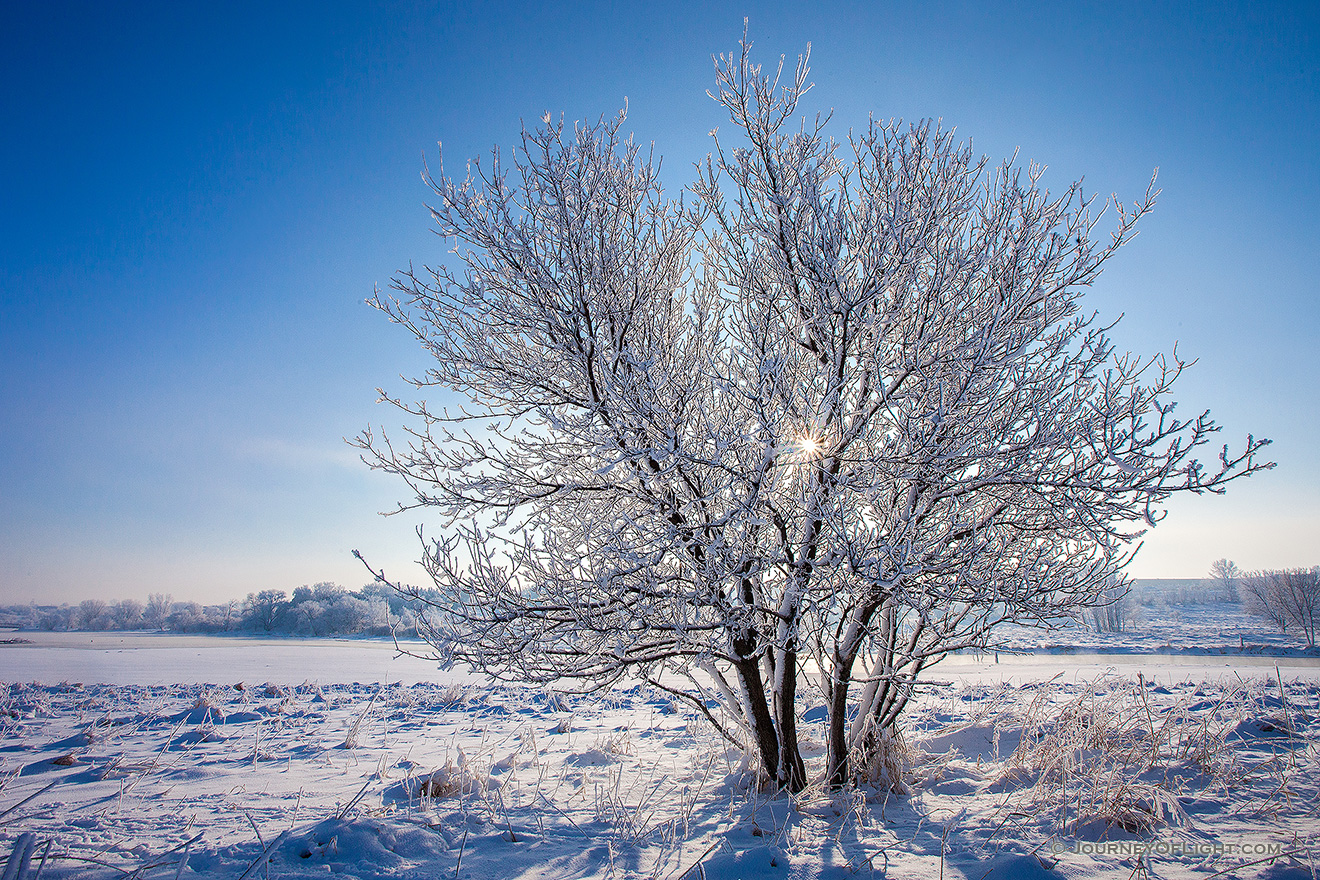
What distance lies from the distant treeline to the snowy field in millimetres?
43634

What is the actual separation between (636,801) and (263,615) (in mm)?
67249

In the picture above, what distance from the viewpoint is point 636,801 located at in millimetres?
4117

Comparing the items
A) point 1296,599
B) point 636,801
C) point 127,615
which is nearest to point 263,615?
point 127,615

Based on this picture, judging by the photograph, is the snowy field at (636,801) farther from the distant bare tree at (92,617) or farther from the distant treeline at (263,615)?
the distant bare tree at (92,617)

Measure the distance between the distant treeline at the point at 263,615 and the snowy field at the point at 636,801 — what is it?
43634mm

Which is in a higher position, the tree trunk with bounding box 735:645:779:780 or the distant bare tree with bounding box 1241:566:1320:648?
the tree trunk with bounding box 735:645:779:780

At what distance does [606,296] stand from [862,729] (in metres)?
3.85

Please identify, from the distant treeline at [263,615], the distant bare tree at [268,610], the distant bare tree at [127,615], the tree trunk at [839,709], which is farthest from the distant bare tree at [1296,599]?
the distant bare tree at [127,615]

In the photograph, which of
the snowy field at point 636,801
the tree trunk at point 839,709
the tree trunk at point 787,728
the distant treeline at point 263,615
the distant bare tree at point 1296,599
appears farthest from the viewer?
the distant treeline at point 263,615

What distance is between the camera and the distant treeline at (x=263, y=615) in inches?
2045

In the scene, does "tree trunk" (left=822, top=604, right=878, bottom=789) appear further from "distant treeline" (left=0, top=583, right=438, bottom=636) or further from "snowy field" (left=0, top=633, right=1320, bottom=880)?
"distant treeline" (left=0, top=583, right=438, bottom=636)

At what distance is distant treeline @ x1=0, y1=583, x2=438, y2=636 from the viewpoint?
51.9 m

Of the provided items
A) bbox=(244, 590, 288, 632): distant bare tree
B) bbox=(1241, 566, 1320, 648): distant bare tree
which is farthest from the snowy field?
bbox=(244, 590, 288, 632): distant bare tree

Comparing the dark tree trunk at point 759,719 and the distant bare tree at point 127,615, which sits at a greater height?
the dark tree trunk at point 759,719
